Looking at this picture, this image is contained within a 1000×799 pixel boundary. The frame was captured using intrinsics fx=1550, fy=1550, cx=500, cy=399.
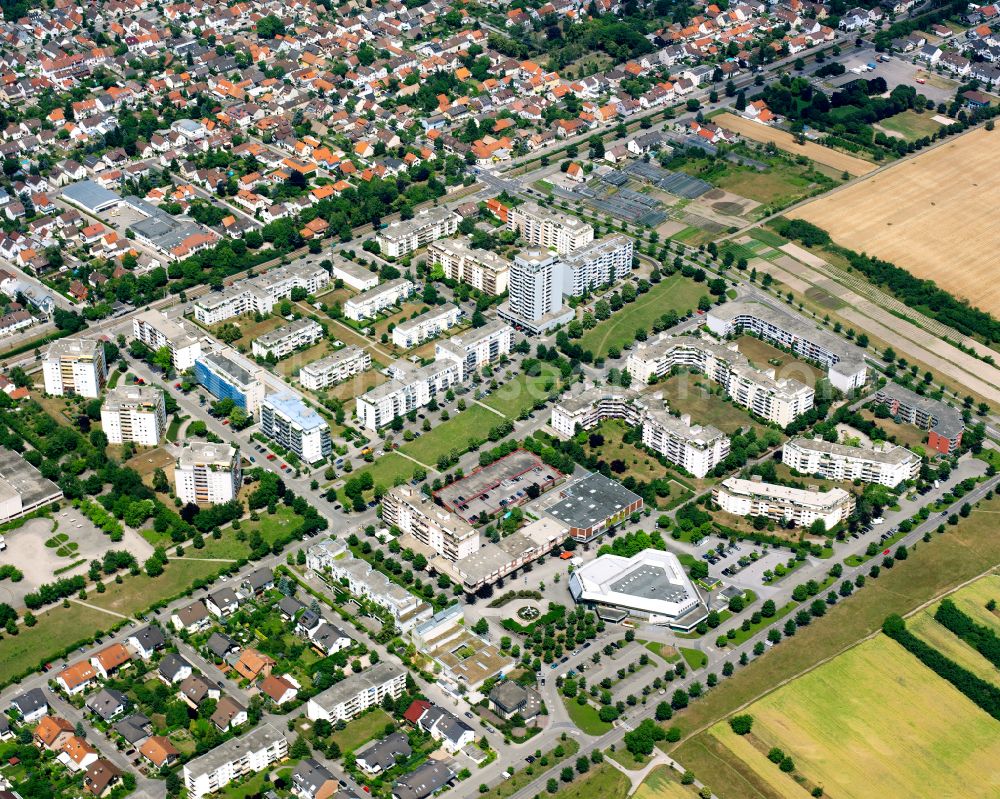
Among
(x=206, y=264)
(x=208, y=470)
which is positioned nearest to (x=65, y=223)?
(x=206, y=264)

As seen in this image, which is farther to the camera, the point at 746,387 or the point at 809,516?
the point at 746,387

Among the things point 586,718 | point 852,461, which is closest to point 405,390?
point 852,461

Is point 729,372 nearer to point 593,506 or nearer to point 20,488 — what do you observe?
point 593,506

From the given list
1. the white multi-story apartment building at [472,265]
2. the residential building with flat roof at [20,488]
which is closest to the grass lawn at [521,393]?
the white multi-story apartment building at [472,265]

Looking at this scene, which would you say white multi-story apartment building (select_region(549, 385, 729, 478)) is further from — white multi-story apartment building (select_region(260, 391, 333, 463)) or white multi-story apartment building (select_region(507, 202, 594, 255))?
white multi-story apartment building (select_region(507, 202, 594, 255))

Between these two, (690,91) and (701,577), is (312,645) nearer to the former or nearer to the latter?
(701,577)
